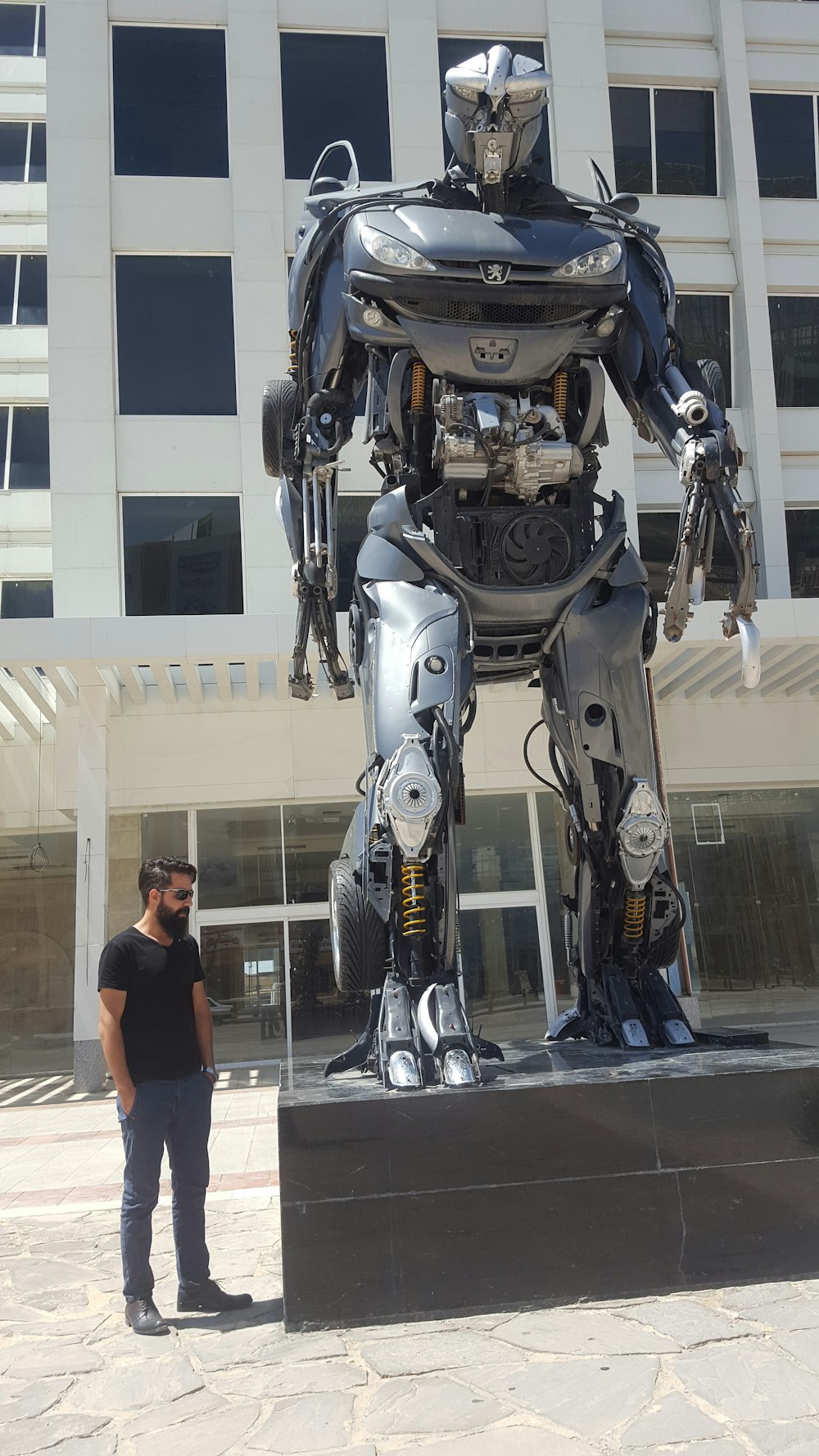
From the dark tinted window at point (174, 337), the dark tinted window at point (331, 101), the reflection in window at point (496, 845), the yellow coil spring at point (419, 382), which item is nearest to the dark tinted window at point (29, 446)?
A: the dark tinted window at point (174, 337)

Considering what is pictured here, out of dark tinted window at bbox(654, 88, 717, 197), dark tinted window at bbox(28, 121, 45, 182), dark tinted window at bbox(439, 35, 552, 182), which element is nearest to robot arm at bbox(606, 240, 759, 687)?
dark tinted window at bbox(439, 35, 552, 182)

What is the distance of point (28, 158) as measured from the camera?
14.7 meters

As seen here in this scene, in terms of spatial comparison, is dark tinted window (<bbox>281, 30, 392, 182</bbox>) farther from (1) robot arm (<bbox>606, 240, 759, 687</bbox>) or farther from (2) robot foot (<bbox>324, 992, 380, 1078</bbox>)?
(2) robot foot (<bbox>324, 992, 380, 1078</bbox>)

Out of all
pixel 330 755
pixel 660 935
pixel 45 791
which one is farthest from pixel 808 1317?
pixel 45 791

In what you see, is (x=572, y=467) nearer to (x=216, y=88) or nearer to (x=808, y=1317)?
(x=808, y=1317)

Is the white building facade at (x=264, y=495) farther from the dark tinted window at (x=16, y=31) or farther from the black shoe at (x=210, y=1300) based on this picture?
the black shoe at (x=210, y=1300)

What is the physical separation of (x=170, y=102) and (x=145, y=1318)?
548 inches

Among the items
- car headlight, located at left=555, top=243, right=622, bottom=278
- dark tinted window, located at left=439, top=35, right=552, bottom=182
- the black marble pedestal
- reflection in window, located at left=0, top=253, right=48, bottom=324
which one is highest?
dark tinted window, located at left=439, top=35, right=552, bottom=182

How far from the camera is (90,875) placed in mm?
11422

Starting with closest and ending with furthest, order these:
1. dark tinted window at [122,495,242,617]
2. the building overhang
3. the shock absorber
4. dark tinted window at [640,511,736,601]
Result: the shock absorber < the building overhang < dark tinted window at [122,495,242,617] < dark tinted window at [640,511,736,601]

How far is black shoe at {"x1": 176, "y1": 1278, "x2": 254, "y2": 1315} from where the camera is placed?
3.54m

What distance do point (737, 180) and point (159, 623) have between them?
32.1 ft

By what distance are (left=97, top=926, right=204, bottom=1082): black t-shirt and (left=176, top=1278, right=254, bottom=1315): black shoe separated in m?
0.66

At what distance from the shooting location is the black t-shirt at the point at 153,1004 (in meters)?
3.62
